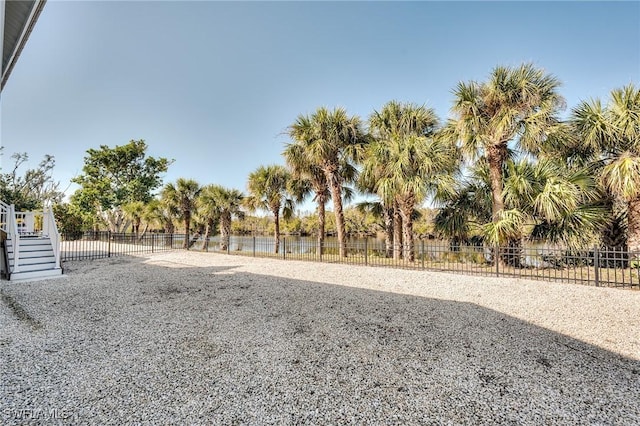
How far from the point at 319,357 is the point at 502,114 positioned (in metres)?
9.54

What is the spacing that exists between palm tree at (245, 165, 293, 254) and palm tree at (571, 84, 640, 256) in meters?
12.0

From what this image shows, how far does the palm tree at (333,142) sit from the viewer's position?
40.6 ft

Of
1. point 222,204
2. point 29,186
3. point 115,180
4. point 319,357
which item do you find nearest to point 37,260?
point 222,204

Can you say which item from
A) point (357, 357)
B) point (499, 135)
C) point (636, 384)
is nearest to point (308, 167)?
point (499, 135)

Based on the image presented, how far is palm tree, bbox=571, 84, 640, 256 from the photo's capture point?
7391mm

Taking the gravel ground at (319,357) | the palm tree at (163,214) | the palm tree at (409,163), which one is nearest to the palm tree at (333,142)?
the palm tree at (409,163)

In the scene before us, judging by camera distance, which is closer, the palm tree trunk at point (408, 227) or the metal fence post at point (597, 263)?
the metal fence post at point (597, 263)

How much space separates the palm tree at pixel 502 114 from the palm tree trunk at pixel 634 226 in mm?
2795

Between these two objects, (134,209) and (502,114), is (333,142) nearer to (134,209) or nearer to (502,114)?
(502,114)

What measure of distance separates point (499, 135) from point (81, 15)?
42.9 feet

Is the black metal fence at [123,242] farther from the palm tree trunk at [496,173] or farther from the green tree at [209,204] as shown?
the palm tree trunk at [496,173]

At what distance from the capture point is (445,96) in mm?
10094

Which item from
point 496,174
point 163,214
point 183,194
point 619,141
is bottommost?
point 163,214

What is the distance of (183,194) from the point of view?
1803 centimetres
